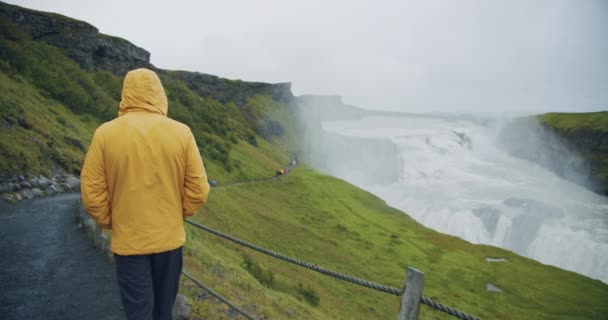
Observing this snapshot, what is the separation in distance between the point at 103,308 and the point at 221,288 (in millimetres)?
4679

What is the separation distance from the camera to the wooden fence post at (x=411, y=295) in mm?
4086

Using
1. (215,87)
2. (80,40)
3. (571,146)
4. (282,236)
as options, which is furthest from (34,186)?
(571,146)

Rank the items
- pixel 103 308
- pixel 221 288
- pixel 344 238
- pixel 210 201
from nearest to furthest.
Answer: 1. pixel 103 308
2. pixel 221 288
3. pixel 210 201
4. pixel 344 238

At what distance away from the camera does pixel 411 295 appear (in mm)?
4176

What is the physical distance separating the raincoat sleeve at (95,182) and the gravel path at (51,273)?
209 inches

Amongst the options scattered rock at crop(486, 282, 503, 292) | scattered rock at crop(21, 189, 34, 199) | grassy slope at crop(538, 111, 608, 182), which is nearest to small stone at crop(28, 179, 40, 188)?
scattered rock at crop(21, 189, 34, 199)

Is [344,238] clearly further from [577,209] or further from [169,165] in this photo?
[577,209]

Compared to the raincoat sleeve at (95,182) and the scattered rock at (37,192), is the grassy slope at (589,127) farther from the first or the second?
the raincoat sleeve at (95,182)

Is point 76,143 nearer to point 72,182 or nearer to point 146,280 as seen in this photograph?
point 72,182

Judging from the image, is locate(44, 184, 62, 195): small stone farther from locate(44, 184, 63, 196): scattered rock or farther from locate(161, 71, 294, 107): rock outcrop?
locate(161, 71, 294, 107): rock outcrop

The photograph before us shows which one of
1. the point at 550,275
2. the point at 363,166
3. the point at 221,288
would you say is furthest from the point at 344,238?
the point at 363,166

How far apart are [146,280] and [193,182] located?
4.90ft

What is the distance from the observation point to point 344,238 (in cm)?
6003

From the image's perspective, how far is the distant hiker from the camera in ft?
14.2
